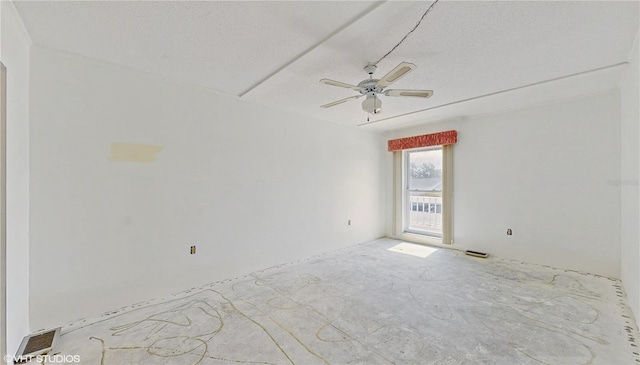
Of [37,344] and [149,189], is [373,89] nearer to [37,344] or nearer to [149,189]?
[149,189]

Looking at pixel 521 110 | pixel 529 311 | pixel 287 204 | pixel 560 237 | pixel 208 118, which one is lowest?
pixel 529 311

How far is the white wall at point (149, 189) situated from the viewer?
7.45ft

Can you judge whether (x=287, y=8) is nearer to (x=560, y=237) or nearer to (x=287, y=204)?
(x=287, y=204)

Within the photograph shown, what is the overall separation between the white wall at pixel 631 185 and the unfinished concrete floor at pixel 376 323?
0.90 ft

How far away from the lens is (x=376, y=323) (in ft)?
7.56

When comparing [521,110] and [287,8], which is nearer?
[287,8]

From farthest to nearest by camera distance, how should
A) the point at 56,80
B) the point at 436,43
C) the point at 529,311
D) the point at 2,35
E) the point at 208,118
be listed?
the point at 208,118 < the point at 529,311 < the point at 56,80 < the point at 436,43 < the point at 2,35

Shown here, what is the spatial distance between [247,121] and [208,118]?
55cm

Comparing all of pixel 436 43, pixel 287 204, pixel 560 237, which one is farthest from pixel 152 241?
pixel 560 237

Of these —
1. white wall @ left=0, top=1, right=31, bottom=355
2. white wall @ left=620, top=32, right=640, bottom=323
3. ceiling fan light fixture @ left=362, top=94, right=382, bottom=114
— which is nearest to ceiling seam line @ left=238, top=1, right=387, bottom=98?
ceiling fan light fixture @ left=362, top=94, right=382, bottom=114

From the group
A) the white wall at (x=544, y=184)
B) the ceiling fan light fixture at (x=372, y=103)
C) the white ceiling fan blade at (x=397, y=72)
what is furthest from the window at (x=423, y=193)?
the white ceiling fan blade at (x=397, y=72)

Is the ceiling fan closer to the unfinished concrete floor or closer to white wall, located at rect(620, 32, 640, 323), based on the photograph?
white wall, located at rect(620, 32, 640, 323)

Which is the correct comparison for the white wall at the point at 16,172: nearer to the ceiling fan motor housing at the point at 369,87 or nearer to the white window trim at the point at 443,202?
the ceiling fan motor housing at the point at 369,87

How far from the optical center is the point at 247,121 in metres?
3.59
